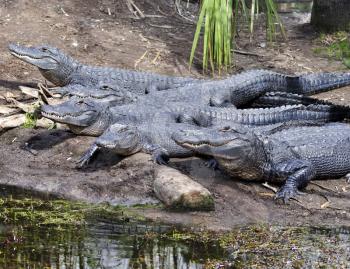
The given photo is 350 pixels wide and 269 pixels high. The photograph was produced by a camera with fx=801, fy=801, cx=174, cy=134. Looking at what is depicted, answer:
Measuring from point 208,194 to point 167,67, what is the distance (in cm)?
432

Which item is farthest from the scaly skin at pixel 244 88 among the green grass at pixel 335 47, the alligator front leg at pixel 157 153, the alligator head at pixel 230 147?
the alligator head at pixel 230 147

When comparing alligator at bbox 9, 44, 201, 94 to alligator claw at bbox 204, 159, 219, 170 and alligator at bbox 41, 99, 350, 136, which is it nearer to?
alligator at bbox 41, 99, 350, 136

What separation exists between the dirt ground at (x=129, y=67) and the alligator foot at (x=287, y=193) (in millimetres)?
77

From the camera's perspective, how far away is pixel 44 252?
198 inches

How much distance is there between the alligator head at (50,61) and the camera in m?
9.34

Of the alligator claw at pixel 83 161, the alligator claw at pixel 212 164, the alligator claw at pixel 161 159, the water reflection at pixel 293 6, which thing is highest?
the alligator claw at pixel 212 164

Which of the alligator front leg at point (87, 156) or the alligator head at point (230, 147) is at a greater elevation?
A: the alligator head at point (230, 147)

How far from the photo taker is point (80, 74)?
9.64 meters

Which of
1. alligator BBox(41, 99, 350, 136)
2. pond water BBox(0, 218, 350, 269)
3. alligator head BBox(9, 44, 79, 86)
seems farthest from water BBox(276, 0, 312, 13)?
pond water BBox(0, 218, 350, 269)

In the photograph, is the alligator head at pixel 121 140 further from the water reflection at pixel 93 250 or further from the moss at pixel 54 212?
the water reflection at pixel 93 250

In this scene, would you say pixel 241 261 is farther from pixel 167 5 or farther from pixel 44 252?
pixel 167 5

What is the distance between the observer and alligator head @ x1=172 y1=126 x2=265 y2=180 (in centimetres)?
656

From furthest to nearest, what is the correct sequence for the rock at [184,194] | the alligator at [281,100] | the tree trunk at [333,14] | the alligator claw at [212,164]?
the tree trunk at [333,14], the alligator at [281,100], the alligator claw at [212,164], the rock at [184,194]

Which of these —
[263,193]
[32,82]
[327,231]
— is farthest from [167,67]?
[327,231]
